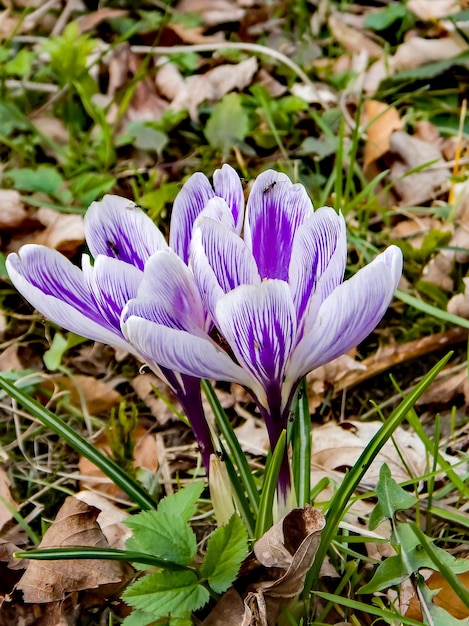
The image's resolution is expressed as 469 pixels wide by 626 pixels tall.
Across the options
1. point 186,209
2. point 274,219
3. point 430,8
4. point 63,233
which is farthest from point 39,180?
point 430,8

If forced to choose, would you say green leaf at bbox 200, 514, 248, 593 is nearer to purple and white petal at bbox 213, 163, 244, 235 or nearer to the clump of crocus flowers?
the clump of crocus flowers

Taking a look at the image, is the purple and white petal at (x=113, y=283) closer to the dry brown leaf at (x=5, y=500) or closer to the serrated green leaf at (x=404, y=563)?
the serrated green leaf at (x=404, y=563)

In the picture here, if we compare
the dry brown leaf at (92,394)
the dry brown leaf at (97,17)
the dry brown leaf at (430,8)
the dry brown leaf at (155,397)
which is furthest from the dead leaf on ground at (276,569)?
the dry brown leaf at (97,17)

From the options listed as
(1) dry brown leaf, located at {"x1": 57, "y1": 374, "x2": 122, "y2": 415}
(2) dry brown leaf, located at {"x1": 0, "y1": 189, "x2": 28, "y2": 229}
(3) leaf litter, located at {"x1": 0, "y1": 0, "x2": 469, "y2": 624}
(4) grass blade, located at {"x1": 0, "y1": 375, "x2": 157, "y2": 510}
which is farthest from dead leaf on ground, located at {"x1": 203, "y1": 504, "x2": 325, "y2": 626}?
(2) dry brown leaf, located at {"x1": 0, "y1": 189, "x2": 28, "y2": 229}

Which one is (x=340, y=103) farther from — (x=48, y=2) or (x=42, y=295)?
(x=42, y=295)

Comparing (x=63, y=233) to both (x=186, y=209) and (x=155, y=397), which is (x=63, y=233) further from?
(x=186, y=209)

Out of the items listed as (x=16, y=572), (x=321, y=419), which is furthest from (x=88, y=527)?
(x=321, y=419)
